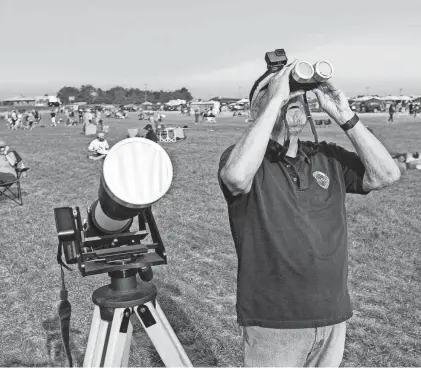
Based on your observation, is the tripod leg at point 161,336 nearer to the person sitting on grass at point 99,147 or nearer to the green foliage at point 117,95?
the person sitting on grass at point 99,147

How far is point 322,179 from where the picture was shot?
2248 mm

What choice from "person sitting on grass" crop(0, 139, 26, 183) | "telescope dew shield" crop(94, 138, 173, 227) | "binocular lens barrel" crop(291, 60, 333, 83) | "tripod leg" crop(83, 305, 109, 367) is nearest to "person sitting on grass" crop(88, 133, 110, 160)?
"person sitting on grass" crop(0, 139, 26, 183)

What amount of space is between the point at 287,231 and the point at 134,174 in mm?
735

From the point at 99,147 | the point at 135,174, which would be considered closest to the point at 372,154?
the point at 135,174

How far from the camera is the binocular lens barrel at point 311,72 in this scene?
1963 mm

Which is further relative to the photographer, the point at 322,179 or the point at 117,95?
the point at 117,95

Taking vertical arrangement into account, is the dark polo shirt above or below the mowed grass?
above

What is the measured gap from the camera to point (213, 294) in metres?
4.90

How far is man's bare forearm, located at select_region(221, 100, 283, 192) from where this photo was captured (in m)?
2.00

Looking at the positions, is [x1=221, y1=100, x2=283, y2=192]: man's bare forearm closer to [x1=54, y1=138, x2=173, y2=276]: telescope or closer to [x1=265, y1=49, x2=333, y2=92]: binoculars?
[x1=265, y1=49, x2=333, y2=92]: binoculars

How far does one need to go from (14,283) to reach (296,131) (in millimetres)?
4078

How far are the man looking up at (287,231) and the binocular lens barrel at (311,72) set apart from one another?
0.05 meters

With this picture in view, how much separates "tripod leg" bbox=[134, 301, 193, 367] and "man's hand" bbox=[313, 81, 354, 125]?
44.1 inches

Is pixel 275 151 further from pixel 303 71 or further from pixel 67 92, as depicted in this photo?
pixel 67 92
